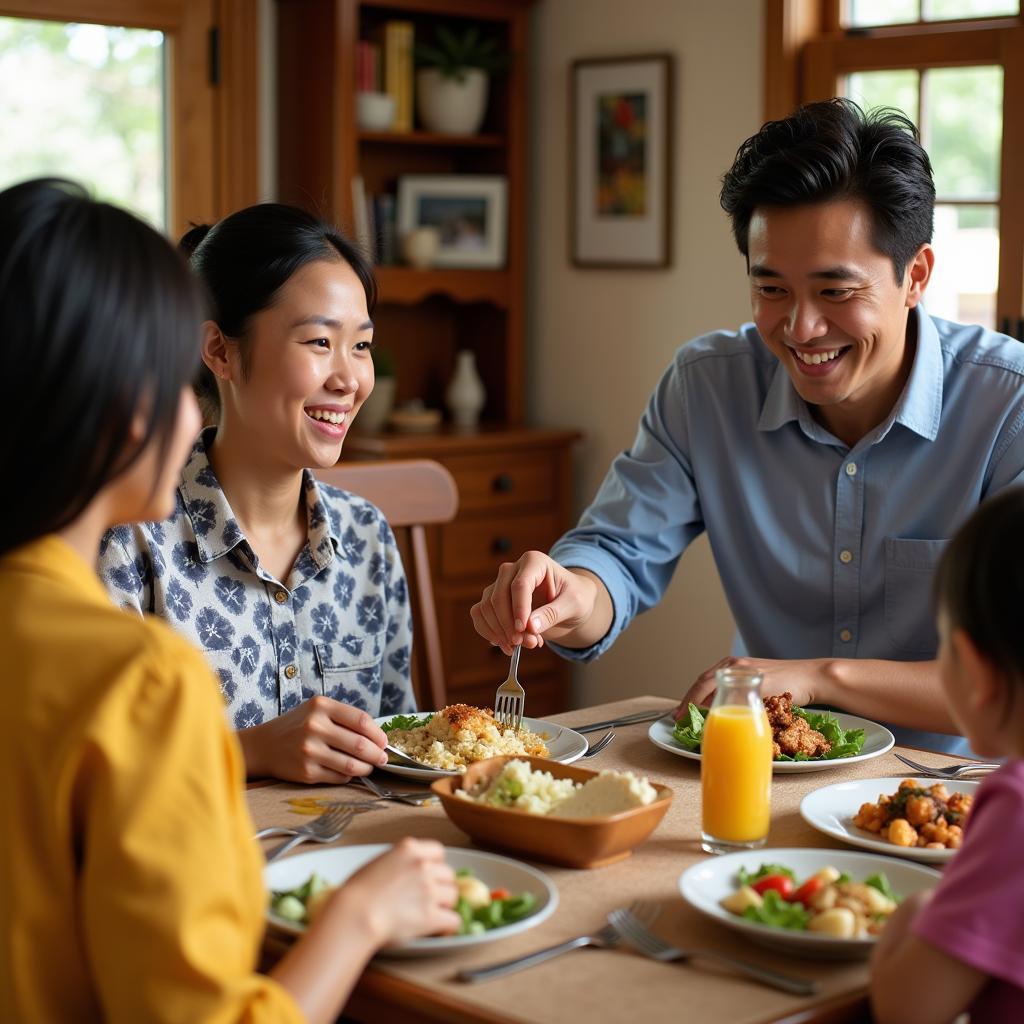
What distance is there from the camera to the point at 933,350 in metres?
2.30

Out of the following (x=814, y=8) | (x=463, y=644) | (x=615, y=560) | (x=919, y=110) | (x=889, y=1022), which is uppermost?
(x=814, y=8)

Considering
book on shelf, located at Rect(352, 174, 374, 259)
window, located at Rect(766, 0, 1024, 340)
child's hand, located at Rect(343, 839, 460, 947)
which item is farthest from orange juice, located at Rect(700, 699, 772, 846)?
book on shelf, located at Rect(352, 174, 374, 259)

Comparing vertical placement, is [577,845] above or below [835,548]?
below

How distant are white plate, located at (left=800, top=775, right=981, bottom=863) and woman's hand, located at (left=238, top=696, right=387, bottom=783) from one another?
49 cm

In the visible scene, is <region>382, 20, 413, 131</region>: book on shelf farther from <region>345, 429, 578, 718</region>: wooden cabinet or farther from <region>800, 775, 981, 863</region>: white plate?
<region>800, 775, 981, 863</region>: white plate

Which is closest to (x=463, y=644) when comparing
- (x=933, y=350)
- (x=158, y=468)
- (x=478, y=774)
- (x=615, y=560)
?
(x=615, y=560)

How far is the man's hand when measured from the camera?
6.27 ft

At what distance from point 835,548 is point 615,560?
13.6 inches

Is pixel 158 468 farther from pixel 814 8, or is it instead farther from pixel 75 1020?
pixel 814 8

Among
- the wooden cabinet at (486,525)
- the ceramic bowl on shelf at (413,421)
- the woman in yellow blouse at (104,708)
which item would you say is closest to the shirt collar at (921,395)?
the woman in yellow blouse at (104,708)

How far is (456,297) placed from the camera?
4.44 metres

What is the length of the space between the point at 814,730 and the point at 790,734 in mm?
76

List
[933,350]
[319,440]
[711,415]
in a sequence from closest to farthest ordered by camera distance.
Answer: [319,440] → [933,350] → [711,415]

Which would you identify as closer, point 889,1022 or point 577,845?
point 889,1022
